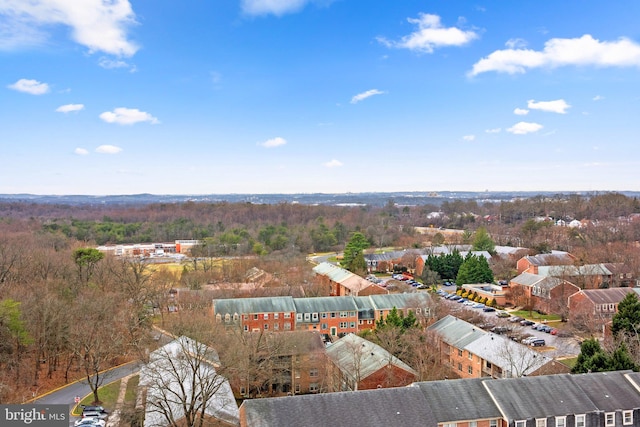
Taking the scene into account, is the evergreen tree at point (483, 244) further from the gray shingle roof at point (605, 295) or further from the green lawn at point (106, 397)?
the green lawn at point (106, 397)

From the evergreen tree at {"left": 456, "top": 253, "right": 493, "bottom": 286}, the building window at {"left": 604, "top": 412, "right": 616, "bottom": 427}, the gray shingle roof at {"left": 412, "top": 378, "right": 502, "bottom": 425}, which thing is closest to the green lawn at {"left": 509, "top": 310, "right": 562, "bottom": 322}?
the evergreen tree at {"left": 456, "top": 253, "right": 493, "bottom": 286}

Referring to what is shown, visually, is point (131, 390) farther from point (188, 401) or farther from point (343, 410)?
point (343, 410)

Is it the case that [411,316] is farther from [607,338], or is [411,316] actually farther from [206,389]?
[206,389]

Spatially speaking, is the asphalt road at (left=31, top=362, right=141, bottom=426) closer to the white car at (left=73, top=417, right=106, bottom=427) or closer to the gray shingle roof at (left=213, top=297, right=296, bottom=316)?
the white car at (left=73, top=417, right=106, bottom=427)

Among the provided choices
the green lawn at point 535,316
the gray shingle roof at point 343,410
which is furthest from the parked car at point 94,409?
the green lawn at point 535,316

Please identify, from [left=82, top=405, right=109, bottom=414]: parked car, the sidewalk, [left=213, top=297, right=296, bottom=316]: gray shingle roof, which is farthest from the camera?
[left=213, top=297, right=296, bottom=316]: gray shingle roof
